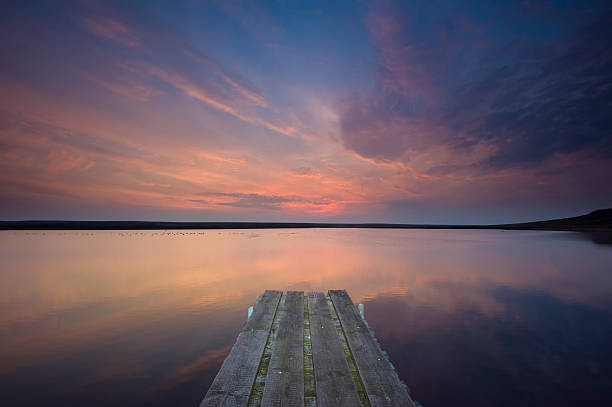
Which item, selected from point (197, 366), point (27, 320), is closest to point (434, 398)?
point (197, 366)

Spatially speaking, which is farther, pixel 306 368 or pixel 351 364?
pixel 351 364

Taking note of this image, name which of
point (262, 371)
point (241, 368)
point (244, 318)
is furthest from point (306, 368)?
point (244, 318)

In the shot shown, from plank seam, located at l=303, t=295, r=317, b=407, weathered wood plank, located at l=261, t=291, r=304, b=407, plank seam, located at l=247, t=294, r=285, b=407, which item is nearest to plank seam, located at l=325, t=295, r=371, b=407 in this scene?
plank seam, located at l=303, t=295, r=317, b=407

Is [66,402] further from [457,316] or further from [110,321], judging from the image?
[457,316]

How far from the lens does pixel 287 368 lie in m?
4.33

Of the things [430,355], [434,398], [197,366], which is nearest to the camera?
[434,398]

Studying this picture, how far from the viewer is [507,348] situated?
313 inches

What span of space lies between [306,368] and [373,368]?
1127 mm

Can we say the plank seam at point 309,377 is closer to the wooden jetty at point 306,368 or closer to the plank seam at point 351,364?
the wooden jetty at point 306,368

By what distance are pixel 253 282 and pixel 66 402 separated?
11.3 m

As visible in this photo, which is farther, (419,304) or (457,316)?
(419,304)

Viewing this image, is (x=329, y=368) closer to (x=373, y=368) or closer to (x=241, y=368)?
(x=373, y=368)

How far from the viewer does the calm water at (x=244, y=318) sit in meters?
5.92

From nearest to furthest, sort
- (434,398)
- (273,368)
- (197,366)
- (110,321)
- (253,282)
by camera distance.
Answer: (273,368) < (434,398) < (197,366) < (110,321) < (253,282)
